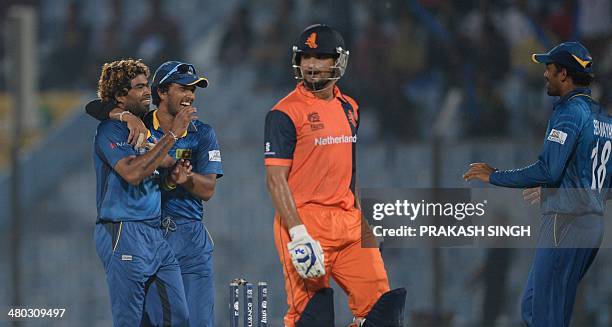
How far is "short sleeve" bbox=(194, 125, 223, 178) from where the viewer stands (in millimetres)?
6512

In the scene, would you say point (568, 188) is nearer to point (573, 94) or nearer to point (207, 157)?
point (573, 94)

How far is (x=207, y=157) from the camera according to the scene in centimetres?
652

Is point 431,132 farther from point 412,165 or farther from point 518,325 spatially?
point 518,325

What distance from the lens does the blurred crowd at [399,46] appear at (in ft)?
34.0

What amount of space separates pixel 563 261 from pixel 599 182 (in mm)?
464

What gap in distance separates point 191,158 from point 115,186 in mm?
613

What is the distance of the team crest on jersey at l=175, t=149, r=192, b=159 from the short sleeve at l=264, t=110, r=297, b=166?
2.87 feet

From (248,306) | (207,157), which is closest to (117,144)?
(207,157)

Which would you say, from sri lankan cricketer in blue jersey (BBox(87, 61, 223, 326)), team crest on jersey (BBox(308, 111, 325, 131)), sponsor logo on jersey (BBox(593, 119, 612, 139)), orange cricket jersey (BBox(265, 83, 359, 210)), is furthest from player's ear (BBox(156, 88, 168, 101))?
sponsor logo on jersey (BBox(593, 119, 612, 139))

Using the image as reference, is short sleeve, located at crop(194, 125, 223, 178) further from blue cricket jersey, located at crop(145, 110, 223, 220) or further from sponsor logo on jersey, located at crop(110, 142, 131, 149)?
sponsor logo on jersey, located at crop(110, 142, 131, 149)

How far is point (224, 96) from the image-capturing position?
35.8 ft

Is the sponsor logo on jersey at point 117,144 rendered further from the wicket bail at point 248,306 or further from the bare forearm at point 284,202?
the wicket bail at point 248,306

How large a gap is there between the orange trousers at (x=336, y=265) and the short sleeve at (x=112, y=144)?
873 millimetres

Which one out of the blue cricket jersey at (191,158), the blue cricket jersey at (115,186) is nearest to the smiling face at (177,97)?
the blue cricket jersey at (191,158)
